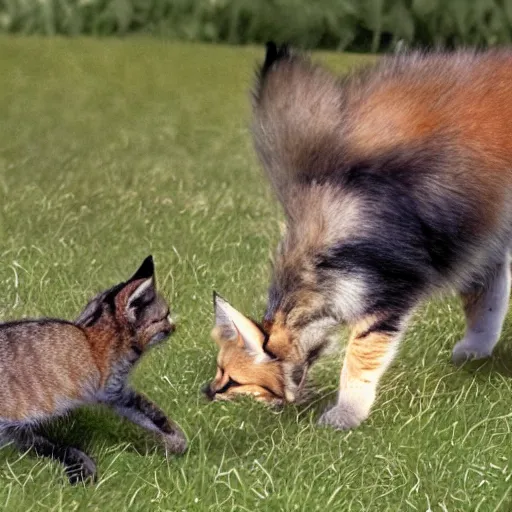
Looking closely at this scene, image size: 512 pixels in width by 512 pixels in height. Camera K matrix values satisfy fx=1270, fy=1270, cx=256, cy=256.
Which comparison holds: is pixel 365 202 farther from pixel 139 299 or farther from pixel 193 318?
pixel 193 318

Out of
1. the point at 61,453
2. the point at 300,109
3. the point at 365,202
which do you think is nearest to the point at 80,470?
the point at 61,453

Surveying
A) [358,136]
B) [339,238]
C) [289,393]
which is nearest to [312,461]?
[289,393]

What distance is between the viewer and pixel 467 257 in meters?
4.85

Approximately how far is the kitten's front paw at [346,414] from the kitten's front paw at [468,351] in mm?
721

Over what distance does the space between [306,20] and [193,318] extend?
215 inches

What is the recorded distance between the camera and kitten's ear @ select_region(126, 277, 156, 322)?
4031mm

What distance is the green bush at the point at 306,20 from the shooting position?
1042 cm

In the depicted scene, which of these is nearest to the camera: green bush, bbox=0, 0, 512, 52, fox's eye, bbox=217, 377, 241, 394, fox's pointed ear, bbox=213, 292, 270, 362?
fox's pointed ear, bbox=213, 292, 270, 362

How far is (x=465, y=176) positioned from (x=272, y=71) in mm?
814

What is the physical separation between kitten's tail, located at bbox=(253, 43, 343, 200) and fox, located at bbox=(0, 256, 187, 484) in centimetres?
89

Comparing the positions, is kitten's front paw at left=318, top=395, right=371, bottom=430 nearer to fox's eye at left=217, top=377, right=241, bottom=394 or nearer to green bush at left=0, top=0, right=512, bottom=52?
fox's eye at left=217, top=377, right=241, bottom=394

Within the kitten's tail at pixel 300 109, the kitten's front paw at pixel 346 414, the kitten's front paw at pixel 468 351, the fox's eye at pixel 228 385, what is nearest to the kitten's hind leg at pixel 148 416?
the fox's eye at pixel 228 385

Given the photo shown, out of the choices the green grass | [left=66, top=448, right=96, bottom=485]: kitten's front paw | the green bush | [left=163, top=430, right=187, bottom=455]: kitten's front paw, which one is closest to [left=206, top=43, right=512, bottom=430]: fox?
the green grass

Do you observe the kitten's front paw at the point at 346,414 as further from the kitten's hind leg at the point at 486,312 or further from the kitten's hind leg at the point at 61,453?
the kitten's hind leg at the point at 61,453
